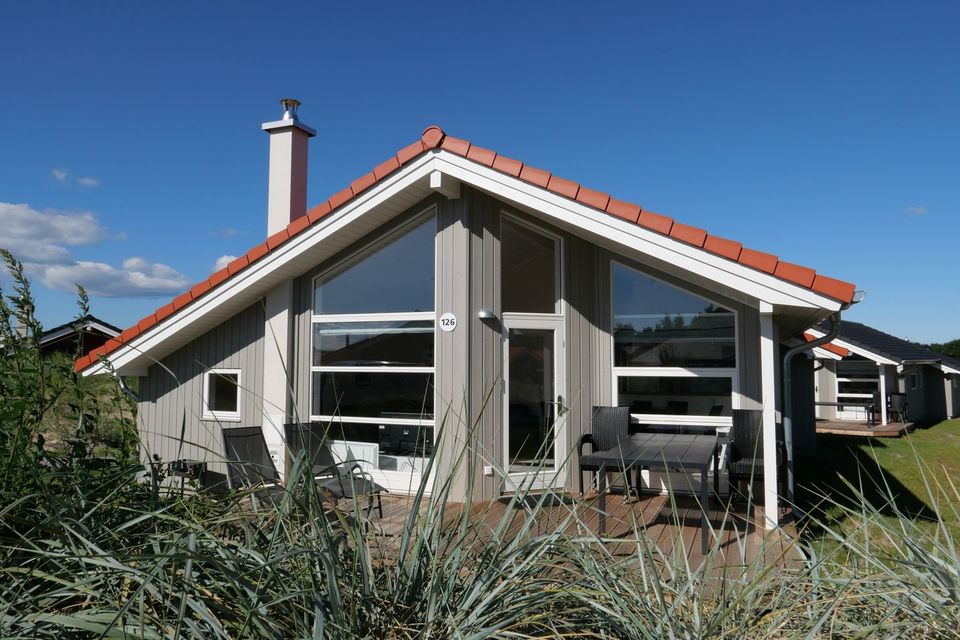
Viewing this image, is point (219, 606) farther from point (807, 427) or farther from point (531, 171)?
point (807, 427)

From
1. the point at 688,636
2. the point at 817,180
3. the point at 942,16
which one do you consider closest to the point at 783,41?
the point at 942,16

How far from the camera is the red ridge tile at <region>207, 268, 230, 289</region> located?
306 inches

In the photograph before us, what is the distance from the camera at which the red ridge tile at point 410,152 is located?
7000mm

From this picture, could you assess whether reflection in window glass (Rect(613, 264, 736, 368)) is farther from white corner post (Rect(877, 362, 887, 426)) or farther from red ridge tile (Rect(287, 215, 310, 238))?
white corner post (Rect(877, 362, 887, 426))

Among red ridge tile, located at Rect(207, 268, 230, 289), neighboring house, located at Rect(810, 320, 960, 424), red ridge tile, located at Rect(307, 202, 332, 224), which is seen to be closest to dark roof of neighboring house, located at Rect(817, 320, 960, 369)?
neighboring house, located at Rect(810, 320, 960, 424)

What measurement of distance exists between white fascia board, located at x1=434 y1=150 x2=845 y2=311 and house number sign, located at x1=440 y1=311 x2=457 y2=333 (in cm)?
144

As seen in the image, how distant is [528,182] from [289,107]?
5046 millimetres

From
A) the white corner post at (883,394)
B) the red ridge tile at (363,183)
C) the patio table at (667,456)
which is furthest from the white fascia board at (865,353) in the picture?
the red ridge tile at (363,183)

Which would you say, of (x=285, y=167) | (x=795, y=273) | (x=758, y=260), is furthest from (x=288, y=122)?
(x=795, y=273)

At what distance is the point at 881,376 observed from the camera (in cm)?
1841

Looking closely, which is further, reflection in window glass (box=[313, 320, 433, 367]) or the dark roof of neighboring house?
the dark roof of neighboring house

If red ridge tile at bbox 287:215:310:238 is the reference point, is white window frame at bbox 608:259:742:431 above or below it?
below

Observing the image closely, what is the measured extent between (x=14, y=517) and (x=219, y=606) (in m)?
0.84

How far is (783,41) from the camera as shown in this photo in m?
11.0
